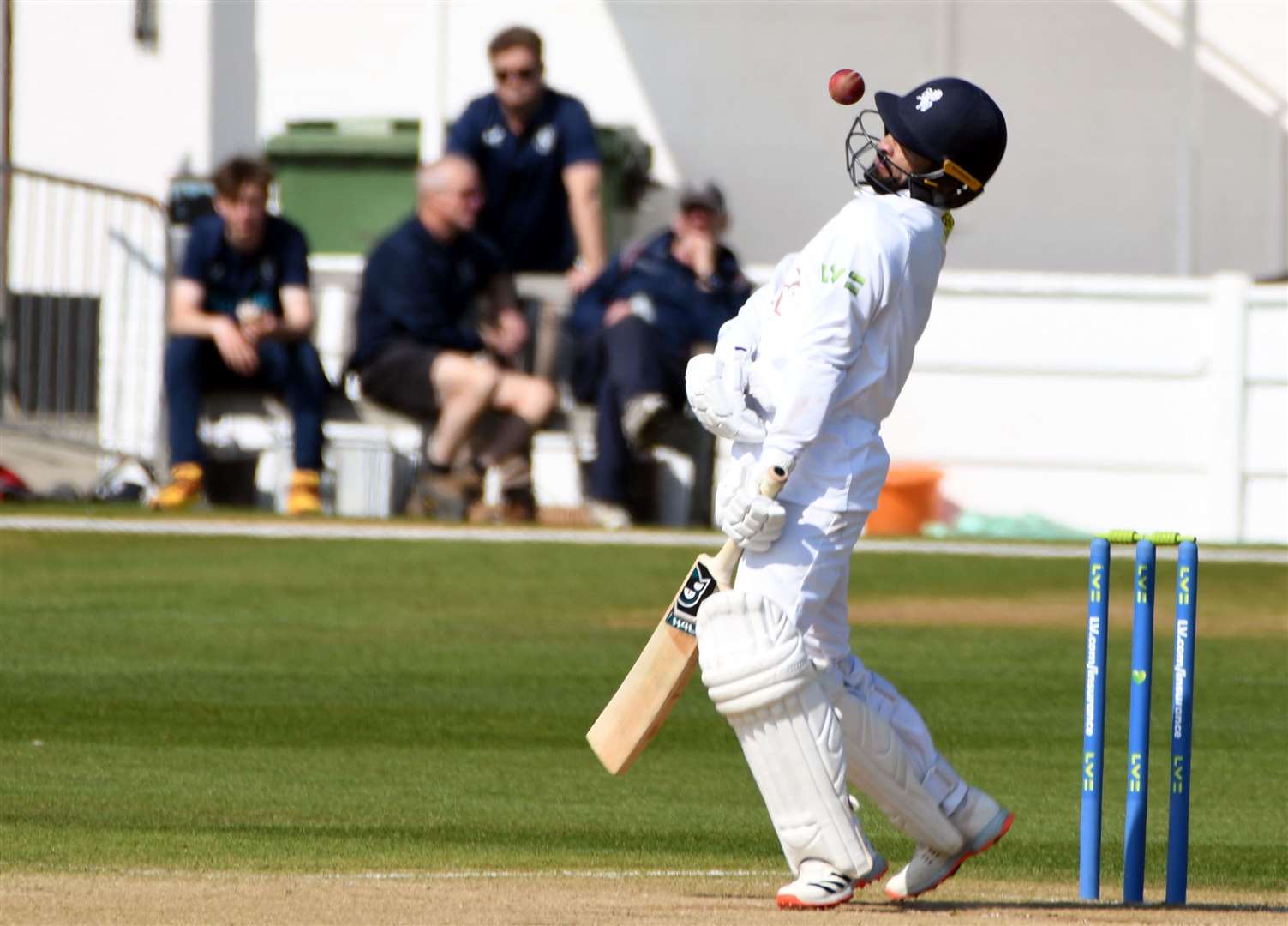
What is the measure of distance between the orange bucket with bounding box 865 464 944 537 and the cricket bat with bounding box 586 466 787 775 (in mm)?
7736

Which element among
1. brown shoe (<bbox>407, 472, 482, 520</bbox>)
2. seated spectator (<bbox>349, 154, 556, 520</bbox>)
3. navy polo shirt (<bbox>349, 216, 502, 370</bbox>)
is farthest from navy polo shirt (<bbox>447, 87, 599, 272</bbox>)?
brown shoe (<bbox>407, 472, 482, 520</bbox>)

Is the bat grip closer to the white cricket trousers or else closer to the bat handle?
the bat handle

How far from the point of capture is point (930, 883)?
5.29 metres

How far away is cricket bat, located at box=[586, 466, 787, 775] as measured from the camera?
5219 millimetres

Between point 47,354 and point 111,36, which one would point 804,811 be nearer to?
point 47,354

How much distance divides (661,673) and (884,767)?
1.75ft

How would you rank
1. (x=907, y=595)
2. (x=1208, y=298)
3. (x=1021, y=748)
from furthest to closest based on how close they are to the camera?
(x=1208, y=298)
(x=907, y=595)
(x=1021, y=748)

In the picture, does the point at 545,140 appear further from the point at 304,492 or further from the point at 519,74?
the point at 304,492

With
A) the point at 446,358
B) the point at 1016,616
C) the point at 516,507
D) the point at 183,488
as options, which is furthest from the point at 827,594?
the point at 183,488

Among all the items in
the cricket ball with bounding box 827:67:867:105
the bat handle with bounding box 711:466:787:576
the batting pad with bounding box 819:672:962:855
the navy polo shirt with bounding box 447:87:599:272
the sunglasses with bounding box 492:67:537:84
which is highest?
the sunglasses with bounding box 492:67:537:84

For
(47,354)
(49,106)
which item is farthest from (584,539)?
(49,106)

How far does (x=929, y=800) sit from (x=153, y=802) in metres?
2.27

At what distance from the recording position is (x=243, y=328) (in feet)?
40.2

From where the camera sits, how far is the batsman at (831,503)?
501 cm
